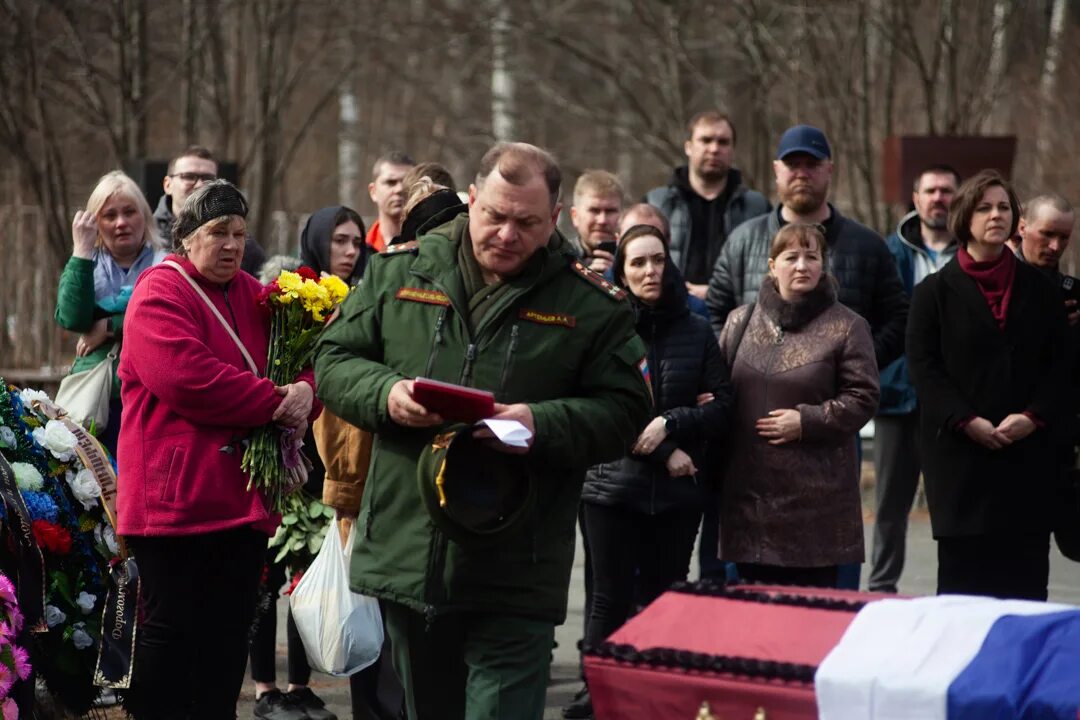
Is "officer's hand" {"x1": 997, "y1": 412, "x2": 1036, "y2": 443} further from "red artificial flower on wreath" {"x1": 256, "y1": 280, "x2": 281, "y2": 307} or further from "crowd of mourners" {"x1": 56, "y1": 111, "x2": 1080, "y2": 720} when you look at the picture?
"red artificial flower on wreath" {"x1": 256, "y1": 280, "x2": 281, "y2": 307}

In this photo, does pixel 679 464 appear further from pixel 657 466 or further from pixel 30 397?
pixel 30 397

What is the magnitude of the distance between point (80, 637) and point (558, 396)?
2309 millimetres

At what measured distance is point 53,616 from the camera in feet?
19.4

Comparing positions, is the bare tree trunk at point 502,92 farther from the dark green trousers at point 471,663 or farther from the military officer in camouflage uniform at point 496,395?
the dark green trousers at point 471,663

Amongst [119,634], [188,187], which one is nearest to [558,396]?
[119,634]

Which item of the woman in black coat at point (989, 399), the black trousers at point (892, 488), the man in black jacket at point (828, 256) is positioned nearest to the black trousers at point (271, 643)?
the man in black jacket at point (828, 256)

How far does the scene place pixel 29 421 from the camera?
6.16m

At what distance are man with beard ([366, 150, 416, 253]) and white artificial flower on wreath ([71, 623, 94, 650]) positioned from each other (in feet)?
7.24

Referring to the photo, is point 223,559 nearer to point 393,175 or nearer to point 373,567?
point 373,567

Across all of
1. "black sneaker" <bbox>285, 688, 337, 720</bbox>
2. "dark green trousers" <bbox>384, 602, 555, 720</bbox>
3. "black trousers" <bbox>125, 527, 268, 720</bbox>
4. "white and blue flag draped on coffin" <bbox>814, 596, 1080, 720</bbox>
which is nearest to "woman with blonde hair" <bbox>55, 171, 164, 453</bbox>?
"black sneaker" <bbox>285, 688, 337, 720</bbox>

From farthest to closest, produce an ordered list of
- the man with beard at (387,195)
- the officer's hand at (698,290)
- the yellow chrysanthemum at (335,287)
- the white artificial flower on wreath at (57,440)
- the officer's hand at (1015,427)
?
the officer's hand at (698,290) < the man with beard at (387,195) < the officer's hand at (1015,427) < the white artificial flower on wreath at (57,440) < the yellow chrysanthemum at (335,287)

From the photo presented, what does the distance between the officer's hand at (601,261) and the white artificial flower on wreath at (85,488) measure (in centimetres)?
258

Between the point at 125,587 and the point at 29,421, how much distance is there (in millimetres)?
741

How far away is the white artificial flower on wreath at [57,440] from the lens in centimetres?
612
